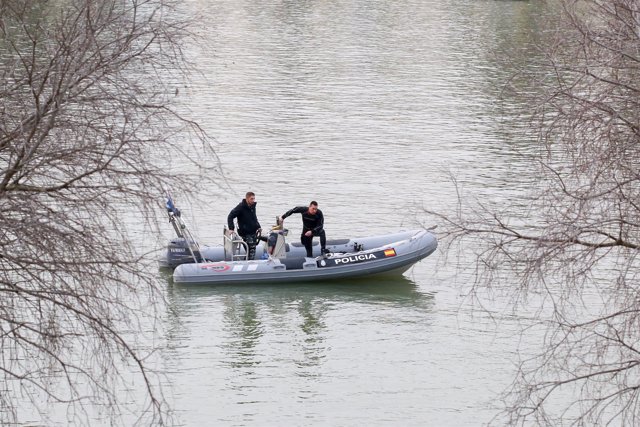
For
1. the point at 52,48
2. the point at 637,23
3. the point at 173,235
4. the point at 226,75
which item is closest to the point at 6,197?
the point at 52,48

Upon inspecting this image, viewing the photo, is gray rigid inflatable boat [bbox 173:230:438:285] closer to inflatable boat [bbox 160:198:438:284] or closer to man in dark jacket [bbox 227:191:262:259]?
inflatable boat [bbox 160:198:438:284]

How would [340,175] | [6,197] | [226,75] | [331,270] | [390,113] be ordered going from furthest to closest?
[226,75], [390,113], [340,175], [331,270], [6,197]

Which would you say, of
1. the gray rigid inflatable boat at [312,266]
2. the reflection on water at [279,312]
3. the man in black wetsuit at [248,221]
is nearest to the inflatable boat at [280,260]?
the gray rigid inflatable boat at [312,266]

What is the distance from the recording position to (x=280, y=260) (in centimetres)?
2023

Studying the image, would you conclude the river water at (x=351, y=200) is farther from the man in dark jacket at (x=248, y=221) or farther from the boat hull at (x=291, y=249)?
the boat hull at (x=291, y=249)

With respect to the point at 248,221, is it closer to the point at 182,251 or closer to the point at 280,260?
the point at 280,260

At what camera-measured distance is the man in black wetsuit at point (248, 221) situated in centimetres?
1989

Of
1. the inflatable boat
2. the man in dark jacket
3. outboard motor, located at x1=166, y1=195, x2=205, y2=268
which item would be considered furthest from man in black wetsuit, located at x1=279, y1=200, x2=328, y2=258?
outboard motor, located at x1=166, y1=195, x2=205, y2=268

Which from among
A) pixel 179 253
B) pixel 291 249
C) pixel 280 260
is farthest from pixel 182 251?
pixel 291 249

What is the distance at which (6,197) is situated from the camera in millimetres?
8828

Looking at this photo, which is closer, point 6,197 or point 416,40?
point 6,197

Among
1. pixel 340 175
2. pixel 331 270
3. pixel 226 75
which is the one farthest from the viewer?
pixel 226 75

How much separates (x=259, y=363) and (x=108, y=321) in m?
8.12

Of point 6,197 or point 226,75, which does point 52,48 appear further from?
point 226,75
